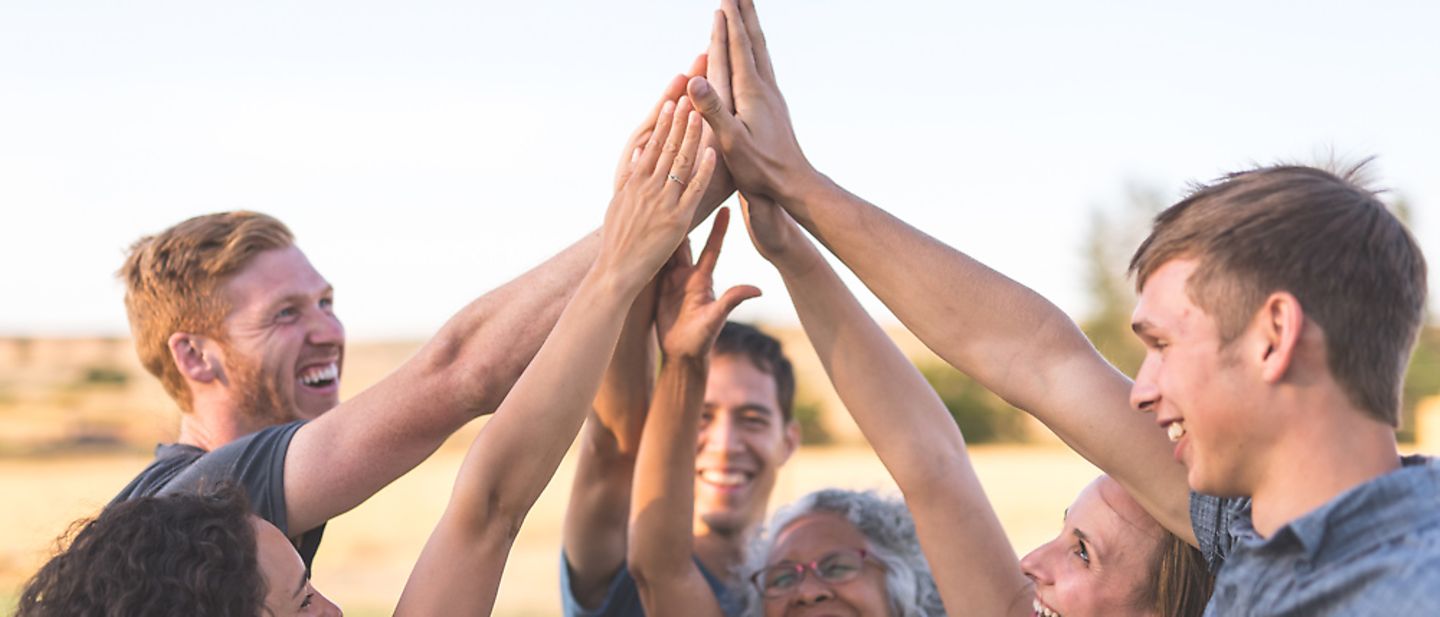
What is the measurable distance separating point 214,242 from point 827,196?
71.8 inches

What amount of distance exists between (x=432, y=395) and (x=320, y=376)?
90 centimetres

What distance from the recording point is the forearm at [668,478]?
4.17 metres

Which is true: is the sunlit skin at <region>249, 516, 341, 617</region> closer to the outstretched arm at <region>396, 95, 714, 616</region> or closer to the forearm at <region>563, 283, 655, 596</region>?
the outstretched arm at <region>396, 95, 714, 616</region>

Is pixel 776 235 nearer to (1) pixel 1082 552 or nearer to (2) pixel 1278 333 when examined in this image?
(1) pixel 1082 552

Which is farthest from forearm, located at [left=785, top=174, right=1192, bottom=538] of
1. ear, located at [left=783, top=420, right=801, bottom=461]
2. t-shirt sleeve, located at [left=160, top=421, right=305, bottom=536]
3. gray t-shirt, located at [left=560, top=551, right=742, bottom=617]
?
ear, located at [left=783, top=420, right=801, bottom=461]

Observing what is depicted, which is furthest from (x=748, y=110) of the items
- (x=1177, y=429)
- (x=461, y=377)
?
(x=1177, y=429)

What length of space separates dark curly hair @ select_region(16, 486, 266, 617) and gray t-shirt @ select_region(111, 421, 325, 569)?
381mm

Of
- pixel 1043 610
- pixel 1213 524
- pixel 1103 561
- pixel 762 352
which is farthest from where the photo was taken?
pixel 762 352

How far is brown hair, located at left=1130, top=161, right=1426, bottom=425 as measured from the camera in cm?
244

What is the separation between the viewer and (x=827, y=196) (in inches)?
133

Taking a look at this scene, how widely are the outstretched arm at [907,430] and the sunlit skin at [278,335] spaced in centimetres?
137

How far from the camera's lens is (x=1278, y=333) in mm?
2434

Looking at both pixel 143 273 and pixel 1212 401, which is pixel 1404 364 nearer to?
pixel 1212 401

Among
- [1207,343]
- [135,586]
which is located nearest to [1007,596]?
[1207,343]
